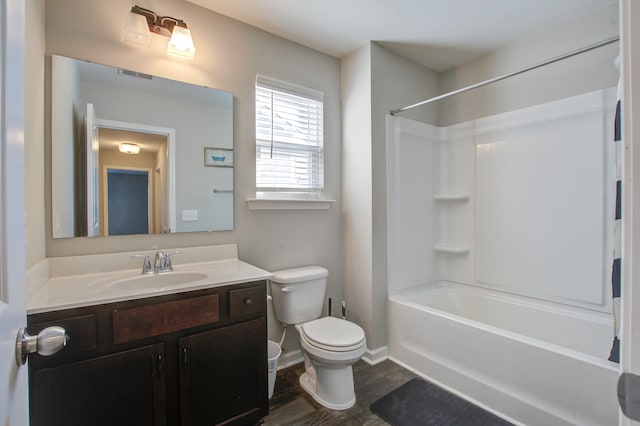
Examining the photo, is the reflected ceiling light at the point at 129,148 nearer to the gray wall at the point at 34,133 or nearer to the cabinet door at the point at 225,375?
the gray wall at the point at 34,133

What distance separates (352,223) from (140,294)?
1653mm

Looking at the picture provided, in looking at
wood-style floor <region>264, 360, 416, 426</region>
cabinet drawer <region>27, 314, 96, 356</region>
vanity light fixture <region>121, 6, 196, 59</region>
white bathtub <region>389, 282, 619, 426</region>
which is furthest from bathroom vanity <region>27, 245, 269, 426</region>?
vanity light fixture <region>121, 6, 196, 59</region>

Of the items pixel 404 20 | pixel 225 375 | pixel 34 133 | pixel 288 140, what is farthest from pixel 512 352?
pixel 34 133

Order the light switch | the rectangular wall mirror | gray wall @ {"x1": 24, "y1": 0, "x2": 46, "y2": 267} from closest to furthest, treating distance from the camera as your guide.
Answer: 1. gray wall @ {"x1": 24, "y1": 0, "x2": 46, "y2": 267}
2. the rectangular wall mirror
3. the light switch

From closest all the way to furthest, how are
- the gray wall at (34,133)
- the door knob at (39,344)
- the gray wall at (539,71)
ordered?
the door knob at (39,344)
the gray wall at (34,133)
the gray wall at (539,71)

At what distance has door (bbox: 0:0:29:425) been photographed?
531 millimetres

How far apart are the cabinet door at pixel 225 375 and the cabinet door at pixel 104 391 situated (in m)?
0.11

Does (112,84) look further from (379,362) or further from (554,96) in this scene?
(554,96)

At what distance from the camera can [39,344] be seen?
594 millimetres

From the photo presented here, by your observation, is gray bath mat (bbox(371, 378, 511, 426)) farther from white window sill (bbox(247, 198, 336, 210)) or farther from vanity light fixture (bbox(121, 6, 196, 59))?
vanity light fixture (bbox(121, 6, 196, 59))

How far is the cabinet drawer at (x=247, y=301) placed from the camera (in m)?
1.55

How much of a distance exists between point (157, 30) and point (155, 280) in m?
1.45

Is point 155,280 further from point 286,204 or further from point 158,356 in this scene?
point 286,204

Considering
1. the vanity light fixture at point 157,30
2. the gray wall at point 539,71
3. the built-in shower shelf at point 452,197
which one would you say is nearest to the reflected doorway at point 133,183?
the vanity light fixture at point 157,30
